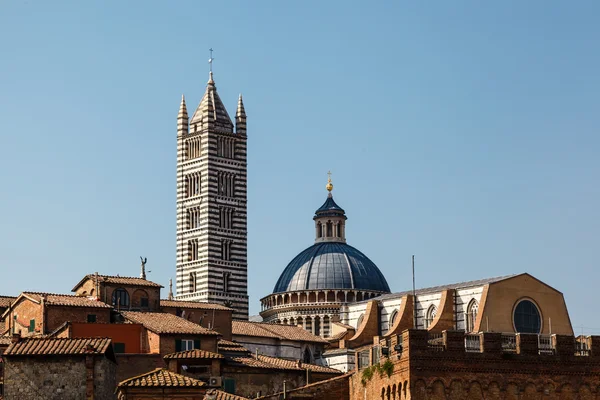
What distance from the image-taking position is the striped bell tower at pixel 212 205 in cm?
9056

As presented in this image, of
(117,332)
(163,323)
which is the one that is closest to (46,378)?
(117,332)

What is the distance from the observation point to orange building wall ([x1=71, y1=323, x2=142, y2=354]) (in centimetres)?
5412

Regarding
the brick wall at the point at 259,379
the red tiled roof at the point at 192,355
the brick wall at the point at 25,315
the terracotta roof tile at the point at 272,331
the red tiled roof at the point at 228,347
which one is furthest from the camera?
the terracotta roof tile at the point at 272,331

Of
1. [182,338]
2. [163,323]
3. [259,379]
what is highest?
[163,323]

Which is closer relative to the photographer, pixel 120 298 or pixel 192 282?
pixel 120 298

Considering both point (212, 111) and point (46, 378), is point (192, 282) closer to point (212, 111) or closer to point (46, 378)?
point (212, 111)

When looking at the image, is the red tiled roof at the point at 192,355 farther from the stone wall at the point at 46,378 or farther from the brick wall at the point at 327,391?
the brick wall at the point at 327,391

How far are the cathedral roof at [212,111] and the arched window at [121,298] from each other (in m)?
31.4

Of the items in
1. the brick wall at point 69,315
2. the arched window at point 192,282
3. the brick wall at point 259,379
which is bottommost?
the brick wall at point 259,379

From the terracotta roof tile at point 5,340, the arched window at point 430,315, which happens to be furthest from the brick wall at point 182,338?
the arched window at point 430,315

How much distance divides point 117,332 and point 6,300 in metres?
11.0

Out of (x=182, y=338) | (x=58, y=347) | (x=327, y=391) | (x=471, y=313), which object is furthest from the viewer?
(x=471, y=313)

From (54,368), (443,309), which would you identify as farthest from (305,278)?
(54,368)

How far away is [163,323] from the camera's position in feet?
187
